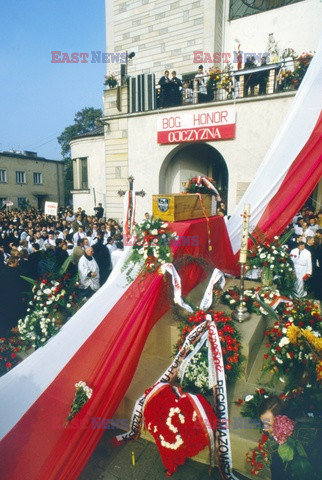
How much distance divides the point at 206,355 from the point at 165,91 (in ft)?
38.5

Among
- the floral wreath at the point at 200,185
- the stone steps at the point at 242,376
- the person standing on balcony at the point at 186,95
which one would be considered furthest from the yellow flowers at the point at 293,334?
the person standing on balcony at the point at 186,95

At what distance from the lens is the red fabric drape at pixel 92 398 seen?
308 cm

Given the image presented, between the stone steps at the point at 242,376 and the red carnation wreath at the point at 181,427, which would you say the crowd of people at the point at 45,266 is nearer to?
the stone steps at the point at 242,376

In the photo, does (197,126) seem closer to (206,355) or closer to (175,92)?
(175,92)

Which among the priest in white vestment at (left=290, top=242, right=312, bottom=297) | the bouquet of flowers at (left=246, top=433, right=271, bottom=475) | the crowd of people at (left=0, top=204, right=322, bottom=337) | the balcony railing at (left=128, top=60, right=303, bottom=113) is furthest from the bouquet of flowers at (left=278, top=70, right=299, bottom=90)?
the bouquet of flowers at (left=246, top=433, right=271, bottom=475)

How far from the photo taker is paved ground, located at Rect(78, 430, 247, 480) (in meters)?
3.33

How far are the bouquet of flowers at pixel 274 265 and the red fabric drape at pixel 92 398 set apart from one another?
7.93ft

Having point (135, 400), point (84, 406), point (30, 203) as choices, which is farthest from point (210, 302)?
point (30, 203)

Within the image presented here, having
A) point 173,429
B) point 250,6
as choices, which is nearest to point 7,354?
point 173,429

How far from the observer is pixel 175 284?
4.32 meters

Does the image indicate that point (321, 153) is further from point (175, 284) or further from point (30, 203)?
point (30, 203)

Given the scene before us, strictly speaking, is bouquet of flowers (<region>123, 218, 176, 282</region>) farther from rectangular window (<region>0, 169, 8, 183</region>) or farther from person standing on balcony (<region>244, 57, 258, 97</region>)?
rectangular window (<region>0, 169, 8, 183</region>)

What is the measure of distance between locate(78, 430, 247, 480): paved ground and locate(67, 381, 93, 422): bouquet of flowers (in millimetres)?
708

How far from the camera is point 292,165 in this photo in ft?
19.1
